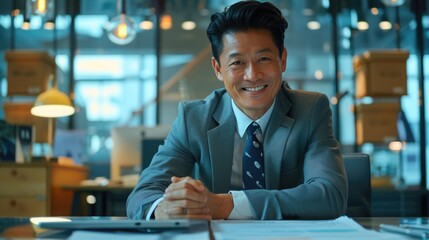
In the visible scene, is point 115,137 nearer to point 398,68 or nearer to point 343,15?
point 398,68

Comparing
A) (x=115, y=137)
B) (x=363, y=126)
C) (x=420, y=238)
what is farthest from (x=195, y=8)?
(x=420, y=238)

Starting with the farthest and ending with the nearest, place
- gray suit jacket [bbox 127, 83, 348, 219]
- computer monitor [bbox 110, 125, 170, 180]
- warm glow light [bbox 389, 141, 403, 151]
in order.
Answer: warm glow light [bbox 389, 141, 403, 151] → computer monitor [bbox 110, 125, 170, 180] → gray suit jacket [bbox 127, 83, 348, 219]

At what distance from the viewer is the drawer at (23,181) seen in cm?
504

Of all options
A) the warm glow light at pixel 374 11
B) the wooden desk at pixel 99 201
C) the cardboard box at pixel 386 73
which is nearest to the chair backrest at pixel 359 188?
the wooden desk at pixel 99 201

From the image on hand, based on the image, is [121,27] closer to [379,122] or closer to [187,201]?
[379,122]

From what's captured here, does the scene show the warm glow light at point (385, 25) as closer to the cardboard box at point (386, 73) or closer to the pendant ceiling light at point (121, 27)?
the cardboard box at point (386, 73)

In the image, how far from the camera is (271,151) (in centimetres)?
188

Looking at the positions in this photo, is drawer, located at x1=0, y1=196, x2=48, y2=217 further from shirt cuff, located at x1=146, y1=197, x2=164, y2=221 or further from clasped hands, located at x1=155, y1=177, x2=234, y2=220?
clasped hands, located at x1=155, y1=177, x2=234, y2=220

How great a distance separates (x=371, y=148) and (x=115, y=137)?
13.9 ft

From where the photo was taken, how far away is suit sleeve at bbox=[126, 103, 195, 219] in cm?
171

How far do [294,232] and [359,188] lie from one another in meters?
1.16

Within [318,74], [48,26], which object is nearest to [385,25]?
[318,74]

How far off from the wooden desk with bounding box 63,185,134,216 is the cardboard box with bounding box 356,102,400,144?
3202mm

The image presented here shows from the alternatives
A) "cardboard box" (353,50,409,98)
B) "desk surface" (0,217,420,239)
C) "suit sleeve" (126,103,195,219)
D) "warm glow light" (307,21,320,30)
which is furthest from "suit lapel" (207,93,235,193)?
"warm glow light" (307,21,320,30)
